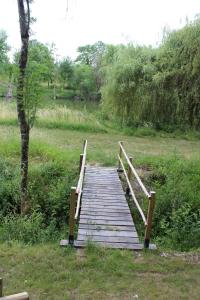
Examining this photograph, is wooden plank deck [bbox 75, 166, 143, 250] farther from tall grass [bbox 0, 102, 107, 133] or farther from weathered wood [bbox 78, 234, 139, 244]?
tall grass [bbox 0, 102, 107, 133]

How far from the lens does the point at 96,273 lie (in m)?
4.75

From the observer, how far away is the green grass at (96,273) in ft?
14.3

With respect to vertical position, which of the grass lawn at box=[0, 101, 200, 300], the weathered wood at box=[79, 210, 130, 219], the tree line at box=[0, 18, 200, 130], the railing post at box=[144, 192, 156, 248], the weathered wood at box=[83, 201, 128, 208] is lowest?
the grass lawn at box=[0, 101, 200, 300]

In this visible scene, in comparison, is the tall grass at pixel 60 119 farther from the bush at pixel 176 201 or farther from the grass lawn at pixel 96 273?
the grass lawn at pixel 96 273

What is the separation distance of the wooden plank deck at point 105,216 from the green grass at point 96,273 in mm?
381

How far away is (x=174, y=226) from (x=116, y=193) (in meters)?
1.68

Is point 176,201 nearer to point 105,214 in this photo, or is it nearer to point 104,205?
point 104,205

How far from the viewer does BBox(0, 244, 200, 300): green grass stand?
172 inches

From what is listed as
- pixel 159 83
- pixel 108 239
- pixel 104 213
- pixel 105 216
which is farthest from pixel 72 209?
pixel 159 83

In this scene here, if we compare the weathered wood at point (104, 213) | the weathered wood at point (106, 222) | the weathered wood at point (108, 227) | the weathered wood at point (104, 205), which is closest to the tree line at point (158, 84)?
the weathered wood at point (104, 205)

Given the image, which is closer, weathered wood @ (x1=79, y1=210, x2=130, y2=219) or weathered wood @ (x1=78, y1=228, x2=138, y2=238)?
weathered wood @ (x1=78, y1=228, x2=138, y2=238)

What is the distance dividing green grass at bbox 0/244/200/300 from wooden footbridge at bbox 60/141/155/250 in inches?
13.1

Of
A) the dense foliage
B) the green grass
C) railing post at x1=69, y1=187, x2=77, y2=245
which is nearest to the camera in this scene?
the green grass

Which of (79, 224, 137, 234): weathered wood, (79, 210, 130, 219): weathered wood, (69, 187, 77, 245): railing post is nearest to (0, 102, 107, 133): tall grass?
(79, 210, 130, 219): weathered wood
